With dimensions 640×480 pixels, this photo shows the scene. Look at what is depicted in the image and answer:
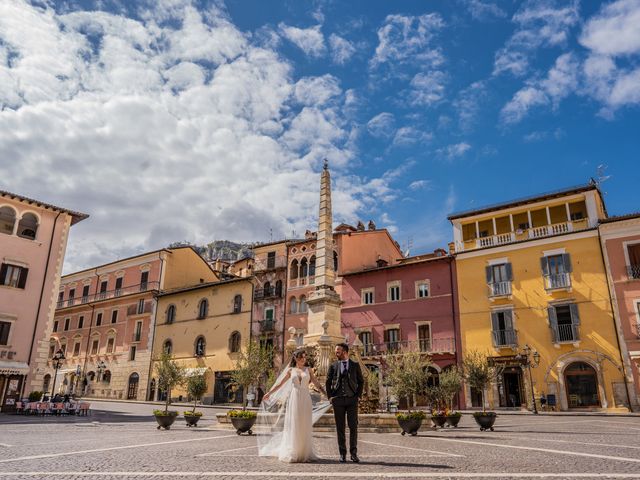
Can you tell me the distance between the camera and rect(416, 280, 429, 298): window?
34.7 m

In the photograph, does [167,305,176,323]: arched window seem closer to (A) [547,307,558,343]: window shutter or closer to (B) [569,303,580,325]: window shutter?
(A) [547,307,558,343]: window shutter

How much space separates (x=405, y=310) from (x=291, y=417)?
92.4ft

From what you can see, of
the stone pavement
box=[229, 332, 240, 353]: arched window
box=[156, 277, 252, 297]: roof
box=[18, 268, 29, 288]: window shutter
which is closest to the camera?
the stone pavement

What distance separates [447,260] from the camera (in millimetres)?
34344

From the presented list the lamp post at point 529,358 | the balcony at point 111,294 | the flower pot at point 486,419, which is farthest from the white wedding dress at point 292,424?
the balcony at point 111,294

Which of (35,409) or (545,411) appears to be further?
(545,411)

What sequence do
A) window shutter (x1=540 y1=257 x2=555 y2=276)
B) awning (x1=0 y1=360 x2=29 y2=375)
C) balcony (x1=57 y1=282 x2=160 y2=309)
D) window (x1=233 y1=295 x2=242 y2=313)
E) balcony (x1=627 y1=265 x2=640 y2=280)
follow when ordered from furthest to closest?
balcony (x1=57 y1=282 x2=160 y2=309)
window (x1=233 y1=295 x2=242 y2=313)
window shutter (x1=540 y1=257 x2=555 y2=276)
balcony (x1=627 y1=265 x2=640 y2=280)
awning (x1=0 y1=360 x2=29 y2=375)

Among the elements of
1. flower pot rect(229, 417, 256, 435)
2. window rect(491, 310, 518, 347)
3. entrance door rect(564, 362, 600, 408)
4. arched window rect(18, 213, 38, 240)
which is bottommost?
flower pot rect(229, 417, 256, 435)

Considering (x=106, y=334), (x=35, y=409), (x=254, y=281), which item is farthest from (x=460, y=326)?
(x=106, y=334)

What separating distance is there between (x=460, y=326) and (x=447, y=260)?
4.60 meters

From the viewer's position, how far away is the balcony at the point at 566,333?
2853 cm

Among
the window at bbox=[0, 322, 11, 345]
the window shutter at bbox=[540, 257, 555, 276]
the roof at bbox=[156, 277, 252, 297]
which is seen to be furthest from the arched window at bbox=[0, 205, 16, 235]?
the window shutter at bbox=[540, 257, 555, 276]

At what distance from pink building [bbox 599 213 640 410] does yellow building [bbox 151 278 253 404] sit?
85.7 feet

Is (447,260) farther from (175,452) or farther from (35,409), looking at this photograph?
(175,452)
